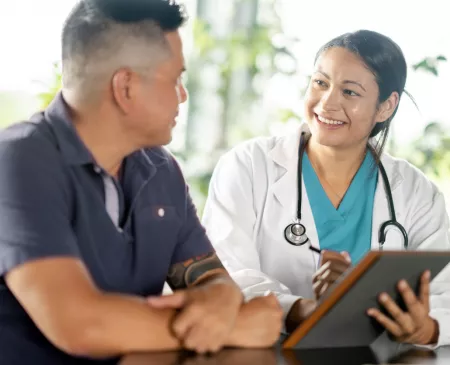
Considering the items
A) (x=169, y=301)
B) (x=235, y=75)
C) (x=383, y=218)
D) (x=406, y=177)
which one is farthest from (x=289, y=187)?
(x=235, y=75)

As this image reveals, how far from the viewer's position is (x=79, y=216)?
1600 mm

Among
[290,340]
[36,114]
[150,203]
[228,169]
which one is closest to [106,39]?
[36,114]

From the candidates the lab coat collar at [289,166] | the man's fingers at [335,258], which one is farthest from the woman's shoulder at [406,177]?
the man's fingers at [335,258]

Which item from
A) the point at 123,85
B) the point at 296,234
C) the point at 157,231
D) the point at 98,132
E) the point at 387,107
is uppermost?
the point at 123,85

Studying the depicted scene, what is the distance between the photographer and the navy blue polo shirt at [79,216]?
146cm

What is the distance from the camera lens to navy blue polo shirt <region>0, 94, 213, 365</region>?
57.6 inches

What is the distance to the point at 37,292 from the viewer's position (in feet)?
4.61

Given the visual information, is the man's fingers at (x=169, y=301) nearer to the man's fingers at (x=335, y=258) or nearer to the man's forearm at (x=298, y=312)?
the man's forearm at (x=298, y=312)

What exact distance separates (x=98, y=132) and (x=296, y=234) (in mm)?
875

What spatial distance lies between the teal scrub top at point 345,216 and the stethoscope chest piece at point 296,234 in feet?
0.17

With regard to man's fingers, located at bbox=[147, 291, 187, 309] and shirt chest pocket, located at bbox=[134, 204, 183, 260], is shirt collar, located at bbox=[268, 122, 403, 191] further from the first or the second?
man's fingers, located at bbox=[147, 291, 187, 309]

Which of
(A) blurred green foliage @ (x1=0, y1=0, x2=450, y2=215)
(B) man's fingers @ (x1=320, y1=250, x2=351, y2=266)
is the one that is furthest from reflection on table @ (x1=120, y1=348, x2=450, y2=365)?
(A) blurred green foliage @ (x1=0, y1=0, x2=450, y2=215)

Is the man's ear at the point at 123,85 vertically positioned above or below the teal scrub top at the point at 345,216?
above

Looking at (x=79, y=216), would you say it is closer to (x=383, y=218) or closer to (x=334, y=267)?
(x=334, y=267)
